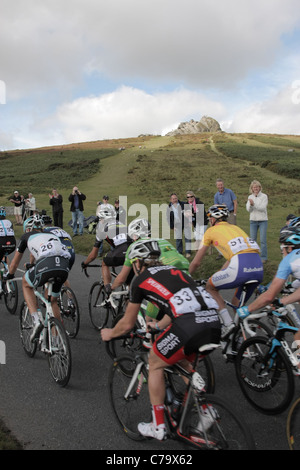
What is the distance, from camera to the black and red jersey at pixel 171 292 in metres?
3.25

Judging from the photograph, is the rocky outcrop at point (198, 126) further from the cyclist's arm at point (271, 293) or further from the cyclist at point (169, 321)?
the cyclist at point (169, 321)

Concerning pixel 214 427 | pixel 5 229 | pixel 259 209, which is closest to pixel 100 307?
pixel 5 229

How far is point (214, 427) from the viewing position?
2957 millimetres

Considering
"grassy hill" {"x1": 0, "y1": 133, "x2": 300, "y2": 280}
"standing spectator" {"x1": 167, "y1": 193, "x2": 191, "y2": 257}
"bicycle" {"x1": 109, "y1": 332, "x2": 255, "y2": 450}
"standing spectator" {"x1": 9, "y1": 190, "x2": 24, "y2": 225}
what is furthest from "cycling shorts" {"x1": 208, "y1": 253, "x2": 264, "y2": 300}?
"standing spectator" {"x1": 9, "y1": 190, "x2": 24, "y2": 225}

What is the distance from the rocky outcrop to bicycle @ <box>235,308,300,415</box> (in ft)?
497

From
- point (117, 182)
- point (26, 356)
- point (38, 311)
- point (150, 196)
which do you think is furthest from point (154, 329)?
point (117, 182)

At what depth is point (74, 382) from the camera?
16.3 ft

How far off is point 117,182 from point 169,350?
4175cm

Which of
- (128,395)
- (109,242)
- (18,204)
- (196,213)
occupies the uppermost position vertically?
(18,204)

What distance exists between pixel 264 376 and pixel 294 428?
1.01 m

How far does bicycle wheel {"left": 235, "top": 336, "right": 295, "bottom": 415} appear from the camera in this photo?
3.93 meters

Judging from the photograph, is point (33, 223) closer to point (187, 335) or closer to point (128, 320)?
point (128, 320)

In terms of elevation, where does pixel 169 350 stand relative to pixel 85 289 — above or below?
above
